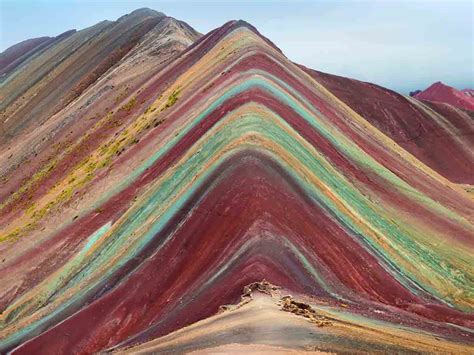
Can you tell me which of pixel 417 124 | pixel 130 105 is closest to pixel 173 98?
pixel 130 105

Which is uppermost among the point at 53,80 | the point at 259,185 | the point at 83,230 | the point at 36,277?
the point at 53,80

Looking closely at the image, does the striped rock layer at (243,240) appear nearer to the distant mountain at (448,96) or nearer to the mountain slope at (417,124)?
the mountain slope at (417,124)

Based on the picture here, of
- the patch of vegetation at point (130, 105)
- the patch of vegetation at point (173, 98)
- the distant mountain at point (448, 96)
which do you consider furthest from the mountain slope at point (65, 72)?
the distant mountain at point (448, 96)

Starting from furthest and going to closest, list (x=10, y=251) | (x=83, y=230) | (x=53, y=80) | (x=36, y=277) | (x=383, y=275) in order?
(x=53, y=80)
(x=10, y=251)
(x=83, y=230)
(x=36, y=277)
(x=383, y=275)

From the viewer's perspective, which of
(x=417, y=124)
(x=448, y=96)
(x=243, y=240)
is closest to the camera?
(x=243, y=240)

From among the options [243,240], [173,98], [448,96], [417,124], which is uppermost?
[448,96]

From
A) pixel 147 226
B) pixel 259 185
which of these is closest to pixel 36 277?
pixel 147 226

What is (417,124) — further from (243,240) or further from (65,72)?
(243,240)

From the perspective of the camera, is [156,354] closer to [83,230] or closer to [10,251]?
[83,230]

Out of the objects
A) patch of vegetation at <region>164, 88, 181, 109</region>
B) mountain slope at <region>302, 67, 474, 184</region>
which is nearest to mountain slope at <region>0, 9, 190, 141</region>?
mountain slope at <region>302, 67, 474, 184</region>
